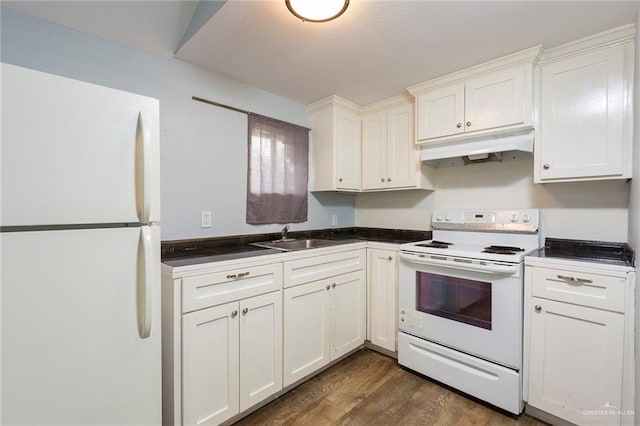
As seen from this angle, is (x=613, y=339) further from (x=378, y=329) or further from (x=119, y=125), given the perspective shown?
(x=119, y=125)

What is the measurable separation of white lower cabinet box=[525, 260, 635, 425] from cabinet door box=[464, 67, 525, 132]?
962mm

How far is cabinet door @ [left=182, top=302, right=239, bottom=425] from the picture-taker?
1.38m

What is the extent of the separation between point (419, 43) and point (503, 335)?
182cm

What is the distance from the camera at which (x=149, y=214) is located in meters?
1.11

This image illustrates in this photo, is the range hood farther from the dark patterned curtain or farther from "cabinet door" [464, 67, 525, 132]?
the dark patterned curtain

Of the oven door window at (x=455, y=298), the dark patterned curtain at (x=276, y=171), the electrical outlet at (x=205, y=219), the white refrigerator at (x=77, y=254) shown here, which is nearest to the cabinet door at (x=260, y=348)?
the white refrigerator at (x=77, y=254)

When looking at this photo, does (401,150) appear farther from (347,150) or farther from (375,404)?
(375,404)

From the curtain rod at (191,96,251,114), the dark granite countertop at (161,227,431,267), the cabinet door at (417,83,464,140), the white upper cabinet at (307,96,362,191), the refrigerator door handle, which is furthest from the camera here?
the white upper cabinet at (307,96,362,191)

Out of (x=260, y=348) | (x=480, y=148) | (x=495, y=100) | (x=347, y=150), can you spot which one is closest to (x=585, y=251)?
(x=480, y=148)

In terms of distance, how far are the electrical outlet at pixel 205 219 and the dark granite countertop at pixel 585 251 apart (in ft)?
7.00

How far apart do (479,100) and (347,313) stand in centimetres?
185

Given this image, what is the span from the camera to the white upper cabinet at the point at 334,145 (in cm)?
260

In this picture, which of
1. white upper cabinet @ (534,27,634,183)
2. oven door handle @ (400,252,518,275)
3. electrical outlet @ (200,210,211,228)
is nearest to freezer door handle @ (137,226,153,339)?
electrical outlet @ (200,210,211,228)

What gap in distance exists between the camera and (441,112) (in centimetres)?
219
